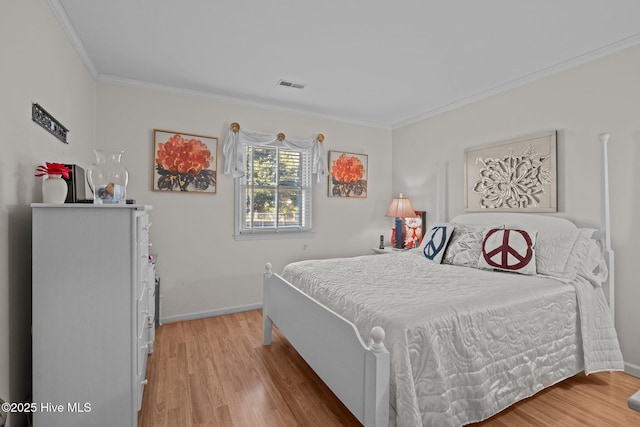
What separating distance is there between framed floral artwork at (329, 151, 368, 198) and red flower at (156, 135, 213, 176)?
1600 mm

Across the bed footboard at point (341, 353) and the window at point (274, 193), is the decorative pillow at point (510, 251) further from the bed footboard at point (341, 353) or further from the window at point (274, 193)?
the window at point (274, 193)

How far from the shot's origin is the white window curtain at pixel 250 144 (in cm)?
353

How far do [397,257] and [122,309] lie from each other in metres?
2.40

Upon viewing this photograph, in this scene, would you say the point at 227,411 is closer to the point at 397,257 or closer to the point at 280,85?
the point at 397,257

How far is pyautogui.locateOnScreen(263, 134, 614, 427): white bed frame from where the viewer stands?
141 cm

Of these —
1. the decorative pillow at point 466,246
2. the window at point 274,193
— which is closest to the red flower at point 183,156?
the window at point 274,193

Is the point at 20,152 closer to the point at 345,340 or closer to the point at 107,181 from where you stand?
the point at 107,181

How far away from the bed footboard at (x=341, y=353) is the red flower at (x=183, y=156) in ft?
5.69

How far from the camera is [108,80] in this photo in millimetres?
3025

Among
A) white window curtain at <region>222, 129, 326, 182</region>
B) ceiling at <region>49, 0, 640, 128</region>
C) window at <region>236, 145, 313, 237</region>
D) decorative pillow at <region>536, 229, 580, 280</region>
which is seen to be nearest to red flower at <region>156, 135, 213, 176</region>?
white window curtain at <region>222, 129, 326, 182</region>

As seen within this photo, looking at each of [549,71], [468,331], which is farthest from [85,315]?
[549,71]

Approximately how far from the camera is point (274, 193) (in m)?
3.90

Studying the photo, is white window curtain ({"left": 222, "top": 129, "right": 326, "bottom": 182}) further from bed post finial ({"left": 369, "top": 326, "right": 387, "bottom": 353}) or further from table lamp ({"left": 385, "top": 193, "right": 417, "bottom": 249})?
bed post finial ({"left": 369, "top": 326, "right": 387, "bottom": 353})

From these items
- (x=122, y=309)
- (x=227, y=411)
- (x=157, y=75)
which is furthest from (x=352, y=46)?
(x=227, y=411)
